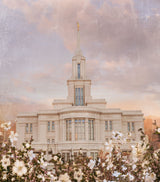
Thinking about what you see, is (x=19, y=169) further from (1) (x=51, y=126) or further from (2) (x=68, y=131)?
(1) (x=51, y=126)

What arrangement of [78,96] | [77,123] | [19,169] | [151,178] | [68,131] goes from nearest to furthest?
[19,169], [151,178], [77,123], [68,131], [78,96]

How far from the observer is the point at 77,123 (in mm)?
35781

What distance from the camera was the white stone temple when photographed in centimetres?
3291

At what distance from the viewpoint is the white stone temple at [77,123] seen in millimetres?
32906

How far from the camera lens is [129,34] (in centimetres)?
3603

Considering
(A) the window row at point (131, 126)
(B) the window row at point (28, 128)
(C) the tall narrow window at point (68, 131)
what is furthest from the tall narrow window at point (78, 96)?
(A) the window row at point (131, 126)

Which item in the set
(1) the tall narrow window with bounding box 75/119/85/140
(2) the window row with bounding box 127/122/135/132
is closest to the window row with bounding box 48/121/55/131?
(1) the tall narrow window with bounding box 75/119/85/140

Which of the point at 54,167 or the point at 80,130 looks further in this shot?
the point at 80,130

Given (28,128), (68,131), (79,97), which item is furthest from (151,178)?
(79,97)

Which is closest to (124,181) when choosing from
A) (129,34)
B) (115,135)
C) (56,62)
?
(115,135)

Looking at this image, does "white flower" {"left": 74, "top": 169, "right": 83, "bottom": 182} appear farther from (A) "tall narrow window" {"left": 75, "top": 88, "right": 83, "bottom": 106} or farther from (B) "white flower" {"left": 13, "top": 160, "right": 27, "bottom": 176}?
(A) "tall narrow window" {"left": 75, "top": 88, "right": 83, "bottom": 106}

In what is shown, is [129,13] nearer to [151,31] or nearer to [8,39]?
[151,31]

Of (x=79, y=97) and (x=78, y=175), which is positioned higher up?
(x=79, y=97)

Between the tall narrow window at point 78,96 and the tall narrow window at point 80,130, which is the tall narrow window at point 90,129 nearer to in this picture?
the tall narrow window at point 80,130
